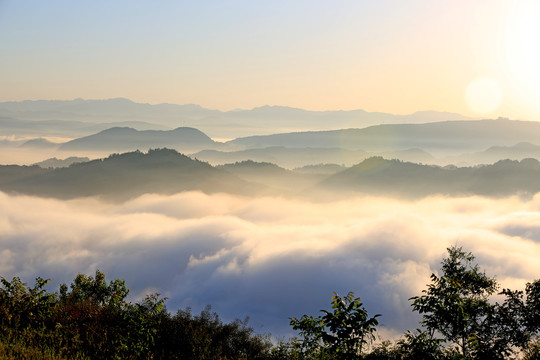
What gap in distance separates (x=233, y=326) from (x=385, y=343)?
24.6 meters

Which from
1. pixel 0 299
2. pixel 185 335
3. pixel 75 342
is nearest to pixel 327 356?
pixel 185 335

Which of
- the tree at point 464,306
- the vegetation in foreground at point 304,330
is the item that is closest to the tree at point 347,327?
the vegetation in foreground at point 304,330

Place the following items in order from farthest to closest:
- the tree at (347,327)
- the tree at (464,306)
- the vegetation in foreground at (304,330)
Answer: the tree at (464,306)
the vegetation in foreground at (304,330)
the tree at (347,327)

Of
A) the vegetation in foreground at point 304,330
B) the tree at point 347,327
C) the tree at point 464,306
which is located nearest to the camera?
the tree at point 347,327

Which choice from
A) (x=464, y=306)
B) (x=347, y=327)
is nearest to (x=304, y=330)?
(x=347, y=327)

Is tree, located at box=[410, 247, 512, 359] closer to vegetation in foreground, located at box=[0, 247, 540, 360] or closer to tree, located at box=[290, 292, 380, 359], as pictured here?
vegetation in foreground, located at box=[0, 247, 540, 360]

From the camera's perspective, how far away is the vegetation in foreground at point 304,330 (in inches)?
575

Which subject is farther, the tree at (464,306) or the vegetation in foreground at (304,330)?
the tree at (464,306)

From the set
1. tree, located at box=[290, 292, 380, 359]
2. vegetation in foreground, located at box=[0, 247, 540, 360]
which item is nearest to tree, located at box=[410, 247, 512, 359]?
vegetation in foreground, located at box=[0, 247, 540, 360]

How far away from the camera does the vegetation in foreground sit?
14602 millimetres

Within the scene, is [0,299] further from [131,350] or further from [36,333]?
[131,350]

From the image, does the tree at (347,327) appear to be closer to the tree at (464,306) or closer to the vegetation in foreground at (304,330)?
the vegetation in foreground at (304,330)

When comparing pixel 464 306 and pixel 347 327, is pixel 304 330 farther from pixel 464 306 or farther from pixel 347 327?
pixel 464 306

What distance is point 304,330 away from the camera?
54.1 ft
